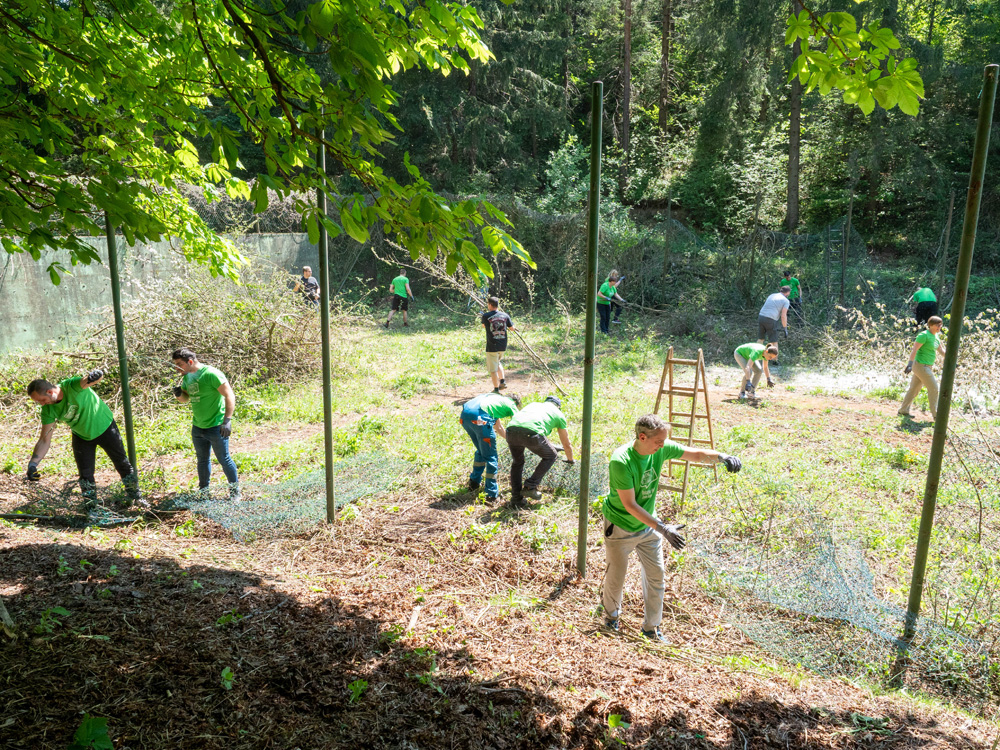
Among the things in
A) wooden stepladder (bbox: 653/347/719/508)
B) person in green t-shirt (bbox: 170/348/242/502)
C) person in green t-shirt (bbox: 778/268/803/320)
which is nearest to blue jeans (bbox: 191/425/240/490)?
person in green t-shirt (bbox: 170/348/242/502)

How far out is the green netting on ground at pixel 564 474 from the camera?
640 cm

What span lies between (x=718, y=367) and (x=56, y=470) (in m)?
10.3

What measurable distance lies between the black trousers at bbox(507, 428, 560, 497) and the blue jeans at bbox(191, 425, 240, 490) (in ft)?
8.65

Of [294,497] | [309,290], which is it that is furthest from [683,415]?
[309,290]

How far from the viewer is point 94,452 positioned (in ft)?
19.5

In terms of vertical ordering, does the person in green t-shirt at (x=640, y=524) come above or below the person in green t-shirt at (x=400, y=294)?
Answer: below

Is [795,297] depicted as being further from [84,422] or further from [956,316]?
[84,422]

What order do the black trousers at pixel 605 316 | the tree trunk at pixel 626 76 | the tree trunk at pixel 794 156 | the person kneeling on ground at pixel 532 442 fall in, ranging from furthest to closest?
the tree trunk at pixel 626 76 → the tree trunk at pixel 794 156 → the black trousers at pixel 605 316 → the person kneeling on ground at pixel 532 442

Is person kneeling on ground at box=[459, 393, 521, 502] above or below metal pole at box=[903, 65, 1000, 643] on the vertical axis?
below

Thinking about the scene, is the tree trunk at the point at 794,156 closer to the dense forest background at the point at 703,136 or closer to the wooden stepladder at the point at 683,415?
the dense forest background at the point at 703,136

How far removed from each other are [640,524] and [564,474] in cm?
234

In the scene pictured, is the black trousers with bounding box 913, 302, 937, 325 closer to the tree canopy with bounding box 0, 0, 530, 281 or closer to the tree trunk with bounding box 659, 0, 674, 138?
the tree canopy with bounding box 0, 0, 530, 281

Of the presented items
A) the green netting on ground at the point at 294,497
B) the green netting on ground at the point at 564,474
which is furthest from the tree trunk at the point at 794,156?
the green netting on ground at the point at 294,497

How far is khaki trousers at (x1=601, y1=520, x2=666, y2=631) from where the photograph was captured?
4.27 m
